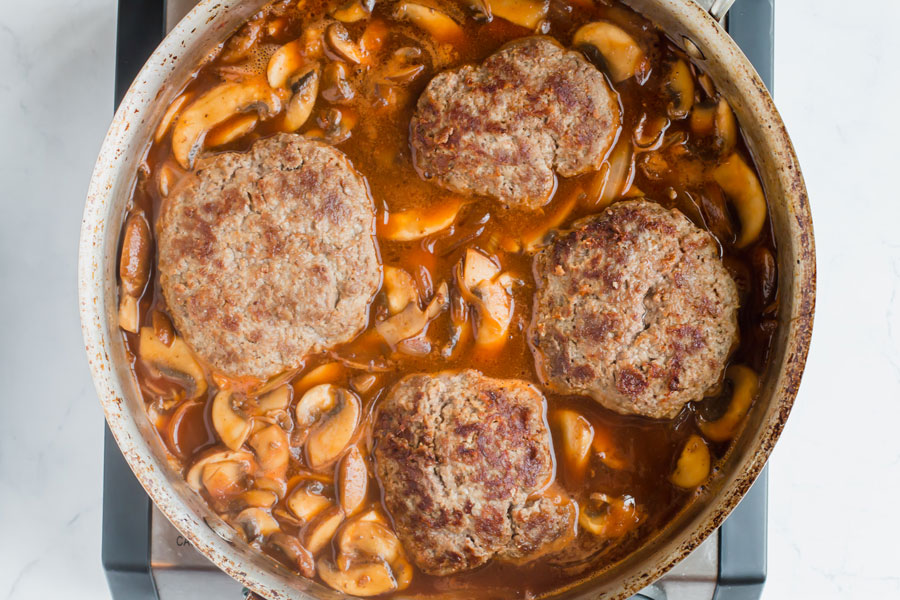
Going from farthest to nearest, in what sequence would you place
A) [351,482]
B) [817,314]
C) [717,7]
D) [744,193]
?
[817,314] < [351,482] < [744,193] < [717,7]

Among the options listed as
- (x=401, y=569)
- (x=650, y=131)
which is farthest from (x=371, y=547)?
(x=650, y=131)

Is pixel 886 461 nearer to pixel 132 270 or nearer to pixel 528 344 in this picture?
pixel 528 344

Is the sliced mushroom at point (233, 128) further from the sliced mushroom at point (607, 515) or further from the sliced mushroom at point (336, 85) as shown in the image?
the sliced mushroom at point (607, 515)

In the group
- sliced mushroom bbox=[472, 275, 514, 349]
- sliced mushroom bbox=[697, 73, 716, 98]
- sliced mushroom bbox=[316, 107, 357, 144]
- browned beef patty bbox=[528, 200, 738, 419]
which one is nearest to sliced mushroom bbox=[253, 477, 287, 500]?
sliced mushroom bbox=[472, 275, 514, 349]

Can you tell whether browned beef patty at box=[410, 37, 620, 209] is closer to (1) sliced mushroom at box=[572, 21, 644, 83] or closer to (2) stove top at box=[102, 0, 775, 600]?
(1) sliced mushroom at box=[572, 21, 644, 83]

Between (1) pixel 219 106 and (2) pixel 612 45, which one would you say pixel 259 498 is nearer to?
(1) pixel 219 106
